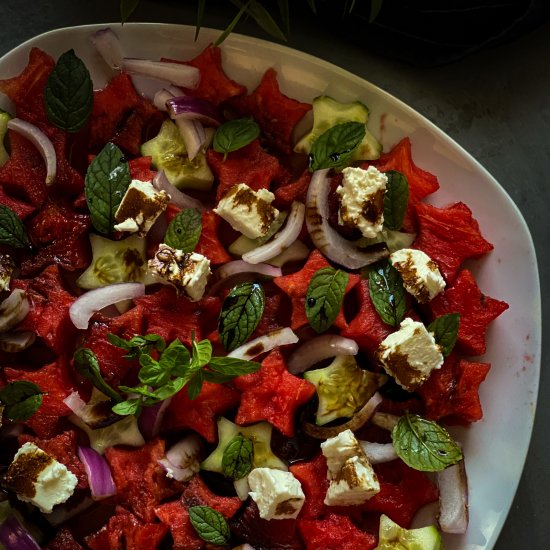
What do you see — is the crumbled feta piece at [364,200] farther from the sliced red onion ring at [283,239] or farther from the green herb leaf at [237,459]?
the green herb leaf at [237,459]

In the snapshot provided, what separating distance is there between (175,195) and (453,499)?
1.20m

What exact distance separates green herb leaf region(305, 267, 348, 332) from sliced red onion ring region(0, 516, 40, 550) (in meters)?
1.01

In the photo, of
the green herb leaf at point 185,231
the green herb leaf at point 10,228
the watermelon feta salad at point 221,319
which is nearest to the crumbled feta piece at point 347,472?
the watermelon feta salad at point 221,319

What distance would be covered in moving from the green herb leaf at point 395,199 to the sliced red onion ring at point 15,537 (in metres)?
1.36

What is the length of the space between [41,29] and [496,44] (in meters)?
1.53

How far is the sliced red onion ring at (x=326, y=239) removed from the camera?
2.05 m

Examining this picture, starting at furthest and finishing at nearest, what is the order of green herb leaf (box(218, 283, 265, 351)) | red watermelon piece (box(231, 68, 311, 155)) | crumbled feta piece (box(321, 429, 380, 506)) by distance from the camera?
1. red watermelon piece (box(231, 68, 311, 155))
2. green herb leaf (box(218, 283, 265, 351))
3. crumbled feta piece (box(321, 429, 380, 506))

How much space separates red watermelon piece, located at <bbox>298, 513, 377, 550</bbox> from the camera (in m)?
1.96

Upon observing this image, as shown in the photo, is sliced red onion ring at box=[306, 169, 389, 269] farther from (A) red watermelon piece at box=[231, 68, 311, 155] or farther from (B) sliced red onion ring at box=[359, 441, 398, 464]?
(B) sliced red onion ring at box=[359, 441, 398, 464]

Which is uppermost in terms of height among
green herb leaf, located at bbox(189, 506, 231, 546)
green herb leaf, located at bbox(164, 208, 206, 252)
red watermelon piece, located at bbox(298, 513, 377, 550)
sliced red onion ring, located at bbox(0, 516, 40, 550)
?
green herb leaf, located at bbox(164, 208, 206, 252)

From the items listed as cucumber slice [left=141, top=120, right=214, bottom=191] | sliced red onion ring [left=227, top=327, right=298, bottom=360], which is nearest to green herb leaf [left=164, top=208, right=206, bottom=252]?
cucumber slice [left=141, top=120, right=214, bottom=191]

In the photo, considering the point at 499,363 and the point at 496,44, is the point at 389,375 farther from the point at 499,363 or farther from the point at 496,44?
the point at 496,44

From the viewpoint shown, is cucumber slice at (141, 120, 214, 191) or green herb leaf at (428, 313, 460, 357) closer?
green herb leaf at (428, 313, 460, 357)

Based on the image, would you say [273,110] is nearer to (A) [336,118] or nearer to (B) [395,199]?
(A) [336,118]
